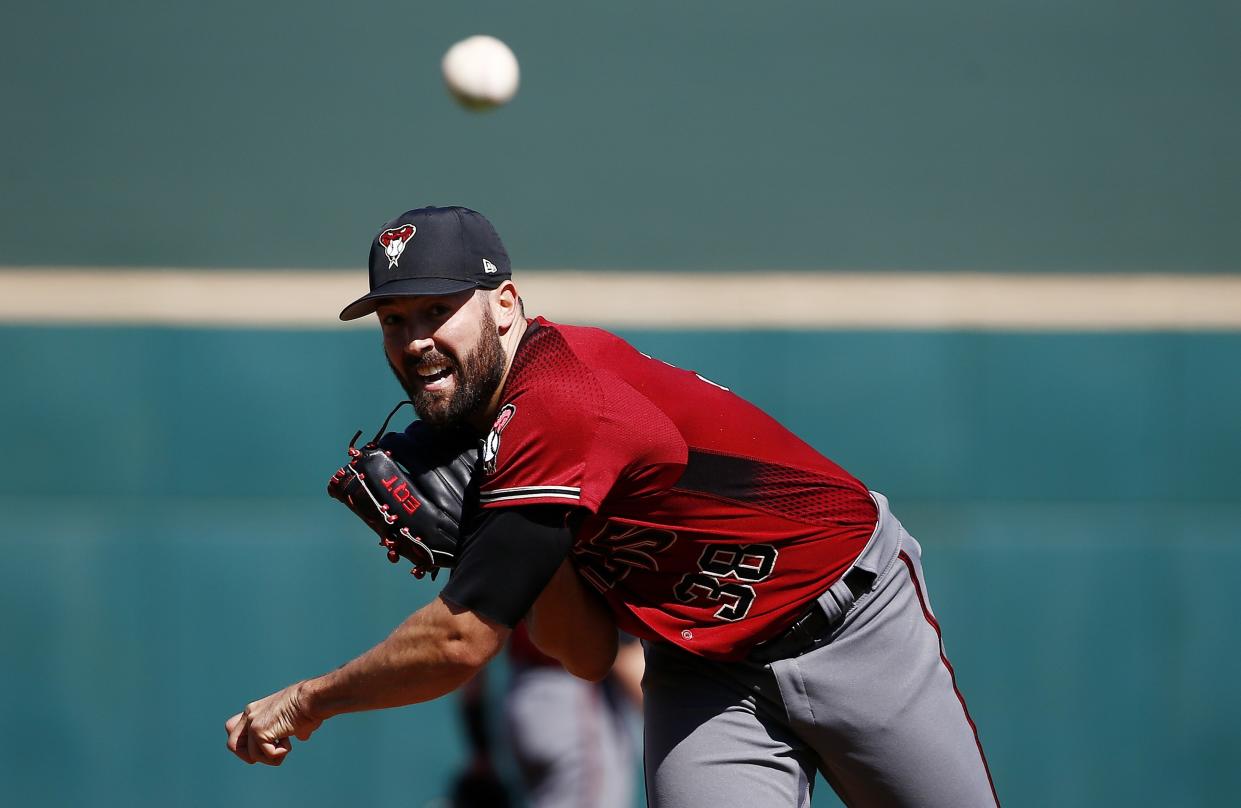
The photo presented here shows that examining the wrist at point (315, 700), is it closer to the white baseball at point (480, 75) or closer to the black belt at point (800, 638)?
the black belt at point (800, 638)

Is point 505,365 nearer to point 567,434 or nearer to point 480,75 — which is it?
point 567,434

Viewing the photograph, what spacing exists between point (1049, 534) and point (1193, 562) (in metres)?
0.56

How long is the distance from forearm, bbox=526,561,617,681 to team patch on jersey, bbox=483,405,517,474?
446mm

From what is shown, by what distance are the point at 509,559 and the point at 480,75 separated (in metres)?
2.57

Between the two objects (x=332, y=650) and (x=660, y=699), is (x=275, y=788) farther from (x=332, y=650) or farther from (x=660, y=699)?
(x=660, y=699)

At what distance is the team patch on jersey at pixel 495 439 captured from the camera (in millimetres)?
2285

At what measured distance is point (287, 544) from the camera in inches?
200

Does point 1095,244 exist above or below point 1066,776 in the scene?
above

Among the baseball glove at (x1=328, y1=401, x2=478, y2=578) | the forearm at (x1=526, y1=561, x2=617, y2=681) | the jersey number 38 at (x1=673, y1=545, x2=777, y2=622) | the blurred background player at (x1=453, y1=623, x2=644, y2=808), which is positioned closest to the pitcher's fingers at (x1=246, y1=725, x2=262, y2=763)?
the baseball glove at (x1=328, y1=401, x2=478, y2=578)

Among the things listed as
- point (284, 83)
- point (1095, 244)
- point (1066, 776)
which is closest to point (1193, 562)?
point (1066, 776)

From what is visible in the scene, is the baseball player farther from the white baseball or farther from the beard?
the white baseball

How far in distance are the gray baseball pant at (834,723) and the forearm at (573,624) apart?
5.8 inches

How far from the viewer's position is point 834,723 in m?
2.61

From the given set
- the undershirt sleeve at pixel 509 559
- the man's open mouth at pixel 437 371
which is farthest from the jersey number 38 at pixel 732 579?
the man's open mouth at pixel 437 371
